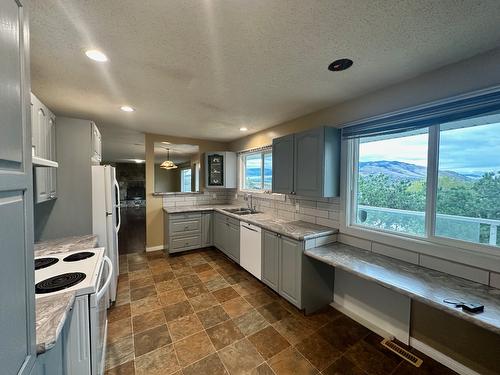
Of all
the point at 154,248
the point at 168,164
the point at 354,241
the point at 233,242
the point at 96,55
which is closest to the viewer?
the point at 96,55

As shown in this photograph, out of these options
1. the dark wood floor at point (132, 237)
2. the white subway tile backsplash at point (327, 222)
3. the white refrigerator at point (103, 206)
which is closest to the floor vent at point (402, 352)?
the white subway tile backsplash at point (327, 222)

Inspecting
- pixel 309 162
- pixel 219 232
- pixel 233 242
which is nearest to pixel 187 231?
pixel 219 232

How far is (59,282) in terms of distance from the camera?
133cm

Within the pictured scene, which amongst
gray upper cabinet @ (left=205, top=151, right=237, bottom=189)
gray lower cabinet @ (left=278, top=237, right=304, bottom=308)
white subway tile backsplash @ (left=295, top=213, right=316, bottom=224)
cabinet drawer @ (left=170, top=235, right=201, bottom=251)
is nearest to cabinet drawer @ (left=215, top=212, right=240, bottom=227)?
cabinet drawer @ (left=170, top=235, right=201, bottom=251)

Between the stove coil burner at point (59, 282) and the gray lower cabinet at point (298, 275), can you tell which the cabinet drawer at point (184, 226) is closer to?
the gray lower cabinet at point (298, 275)

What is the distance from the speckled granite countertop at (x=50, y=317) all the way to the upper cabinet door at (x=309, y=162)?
2218 mm

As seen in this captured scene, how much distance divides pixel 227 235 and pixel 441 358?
2.84 metres

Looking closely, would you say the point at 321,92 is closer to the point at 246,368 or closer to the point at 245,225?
the point at 245,225

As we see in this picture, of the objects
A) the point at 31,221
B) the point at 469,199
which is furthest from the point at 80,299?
the point at 469,199

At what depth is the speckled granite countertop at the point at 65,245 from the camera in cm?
187

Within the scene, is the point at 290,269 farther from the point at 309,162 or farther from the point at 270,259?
the point at 309,162

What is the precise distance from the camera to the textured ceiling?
1120 millimetres

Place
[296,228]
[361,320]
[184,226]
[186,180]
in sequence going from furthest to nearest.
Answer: [186,180], [184,226], [296,228], [361,320]

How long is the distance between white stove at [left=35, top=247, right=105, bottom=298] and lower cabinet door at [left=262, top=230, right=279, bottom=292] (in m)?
1.76
